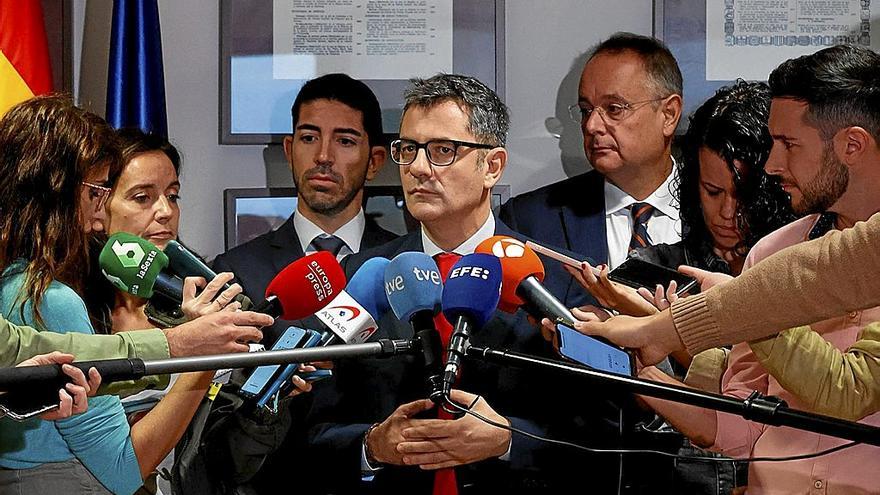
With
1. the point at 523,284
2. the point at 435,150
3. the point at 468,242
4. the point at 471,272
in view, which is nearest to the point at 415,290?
the point at 471,272

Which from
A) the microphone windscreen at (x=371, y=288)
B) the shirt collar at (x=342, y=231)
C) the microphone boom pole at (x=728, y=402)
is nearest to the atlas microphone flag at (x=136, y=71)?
the shirt collar at (x=342, y=231)

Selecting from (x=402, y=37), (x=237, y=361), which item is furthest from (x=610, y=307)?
(x=402, y=37)

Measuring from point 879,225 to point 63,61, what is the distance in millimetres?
3068

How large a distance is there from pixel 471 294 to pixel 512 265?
0.29 meters

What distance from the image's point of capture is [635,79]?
370 cm

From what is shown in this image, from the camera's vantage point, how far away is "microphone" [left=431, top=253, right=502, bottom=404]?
2.18 meters

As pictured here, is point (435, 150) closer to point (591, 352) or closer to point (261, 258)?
point (261, 258)

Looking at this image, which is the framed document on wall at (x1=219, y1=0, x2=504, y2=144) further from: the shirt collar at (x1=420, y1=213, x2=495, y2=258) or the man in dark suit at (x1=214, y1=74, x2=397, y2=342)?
the shirt collar at (x1=420, y1=213, x2=495, y2=258)

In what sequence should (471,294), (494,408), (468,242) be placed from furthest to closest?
1. (468,242)
2. (494,408)
3. (471,294)

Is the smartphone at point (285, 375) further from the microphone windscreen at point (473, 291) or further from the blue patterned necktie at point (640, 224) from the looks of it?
the blue patterned necktie at point (640, 224)

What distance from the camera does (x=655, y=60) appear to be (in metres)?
3.74

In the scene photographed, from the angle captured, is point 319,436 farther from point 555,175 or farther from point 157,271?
point 555,175

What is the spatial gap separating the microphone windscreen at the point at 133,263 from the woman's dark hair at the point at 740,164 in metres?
1.54

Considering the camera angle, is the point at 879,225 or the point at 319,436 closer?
the point at 879,225
